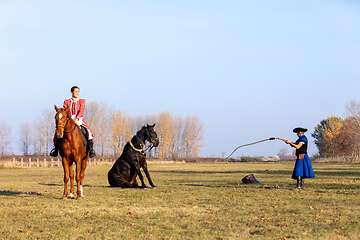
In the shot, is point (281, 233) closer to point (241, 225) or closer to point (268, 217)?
point (241, 225)

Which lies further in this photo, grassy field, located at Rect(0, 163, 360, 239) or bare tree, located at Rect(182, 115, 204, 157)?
bare tree, located at Rect(182, 115, 204, 157)

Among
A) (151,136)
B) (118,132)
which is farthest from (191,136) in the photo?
(151,136)

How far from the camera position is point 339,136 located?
98750 millimetres

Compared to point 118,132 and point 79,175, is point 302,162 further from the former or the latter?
point 118,132

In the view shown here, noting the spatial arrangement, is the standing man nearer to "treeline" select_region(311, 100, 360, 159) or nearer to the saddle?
the saddle

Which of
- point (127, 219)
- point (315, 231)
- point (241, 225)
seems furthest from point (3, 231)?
point (315, 231)

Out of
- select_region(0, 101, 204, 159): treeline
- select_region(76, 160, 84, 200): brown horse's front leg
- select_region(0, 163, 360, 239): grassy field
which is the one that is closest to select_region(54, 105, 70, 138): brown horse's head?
select_region(76, 160, 84, 200): brown horse's front leg

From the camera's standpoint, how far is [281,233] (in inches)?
275

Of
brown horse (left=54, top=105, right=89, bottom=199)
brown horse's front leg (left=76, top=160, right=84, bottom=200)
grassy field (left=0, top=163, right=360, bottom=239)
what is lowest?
grassy field (left=0, top=163, right=360, bottom=239)

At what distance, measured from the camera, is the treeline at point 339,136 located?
81.1 m

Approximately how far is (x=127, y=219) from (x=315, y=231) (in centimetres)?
377

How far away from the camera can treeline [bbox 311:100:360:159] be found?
266ft

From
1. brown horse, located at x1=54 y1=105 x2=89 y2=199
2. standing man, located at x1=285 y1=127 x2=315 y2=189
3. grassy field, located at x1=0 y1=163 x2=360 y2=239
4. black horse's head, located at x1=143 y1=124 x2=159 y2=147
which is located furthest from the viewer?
black horse's head, located at x1=143 y1=124 x2=159 y2=147

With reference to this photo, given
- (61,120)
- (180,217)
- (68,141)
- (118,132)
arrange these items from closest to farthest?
(180,217) → (61,120) → (68,141) → (118,132)
